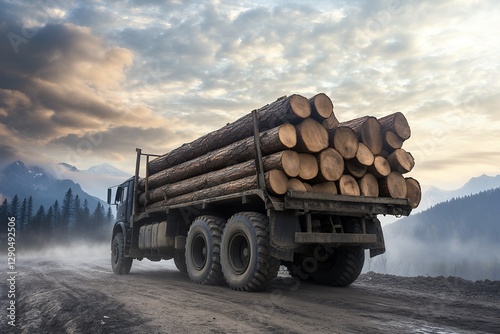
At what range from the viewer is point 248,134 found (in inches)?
336

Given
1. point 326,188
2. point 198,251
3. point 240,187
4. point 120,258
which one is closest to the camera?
point 326,188

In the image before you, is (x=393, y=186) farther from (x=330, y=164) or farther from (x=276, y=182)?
(x=276, y=182)

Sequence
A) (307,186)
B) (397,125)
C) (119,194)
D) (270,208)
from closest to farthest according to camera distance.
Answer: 1. (270,208)
2. (307,186)
3. (397,125)
4. (119,194)

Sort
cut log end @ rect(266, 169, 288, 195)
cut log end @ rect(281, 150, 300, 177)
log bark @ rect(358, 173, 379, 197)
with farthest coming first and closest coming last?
log bark @ rect(358, 173, 379, 197)
cut log end @ rect(281, 150, 300, 177)
cut log end @ rect(266, 169, 288, 195)

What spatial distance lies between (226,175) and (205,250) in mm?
1853

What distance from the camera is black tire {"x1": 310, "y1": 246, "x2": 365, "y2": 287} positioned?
28.4ft

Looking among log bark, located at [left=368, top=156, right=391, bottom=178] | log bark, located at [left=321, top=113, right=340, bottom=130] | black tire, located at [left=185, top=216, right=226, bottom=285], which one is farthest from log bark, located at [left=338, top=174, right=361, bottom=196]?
black tire, located at [left=185, top=216, right=226, bottom=285]

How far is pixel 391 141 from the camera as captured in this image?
8656 millimetres

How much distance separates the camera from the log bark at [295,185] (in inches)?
286

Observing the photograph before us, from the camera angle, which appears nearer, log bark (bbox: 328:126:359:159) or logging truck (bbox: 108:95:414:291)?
logging truck (bbox: 108:95:414:291)

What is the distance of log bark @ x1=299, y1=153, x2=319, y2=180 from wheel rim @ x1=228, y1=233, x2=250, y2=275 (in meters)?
1.74

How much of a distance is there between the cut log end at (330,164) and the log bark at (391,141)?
1506 mm

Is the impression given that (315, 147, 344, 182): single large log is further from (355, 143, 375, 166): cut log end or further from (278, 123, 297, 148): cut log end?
(278, 123, 297, 148): cut log end

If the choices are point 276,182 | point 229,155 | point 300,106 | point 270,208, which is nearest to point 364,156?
point 300,106
